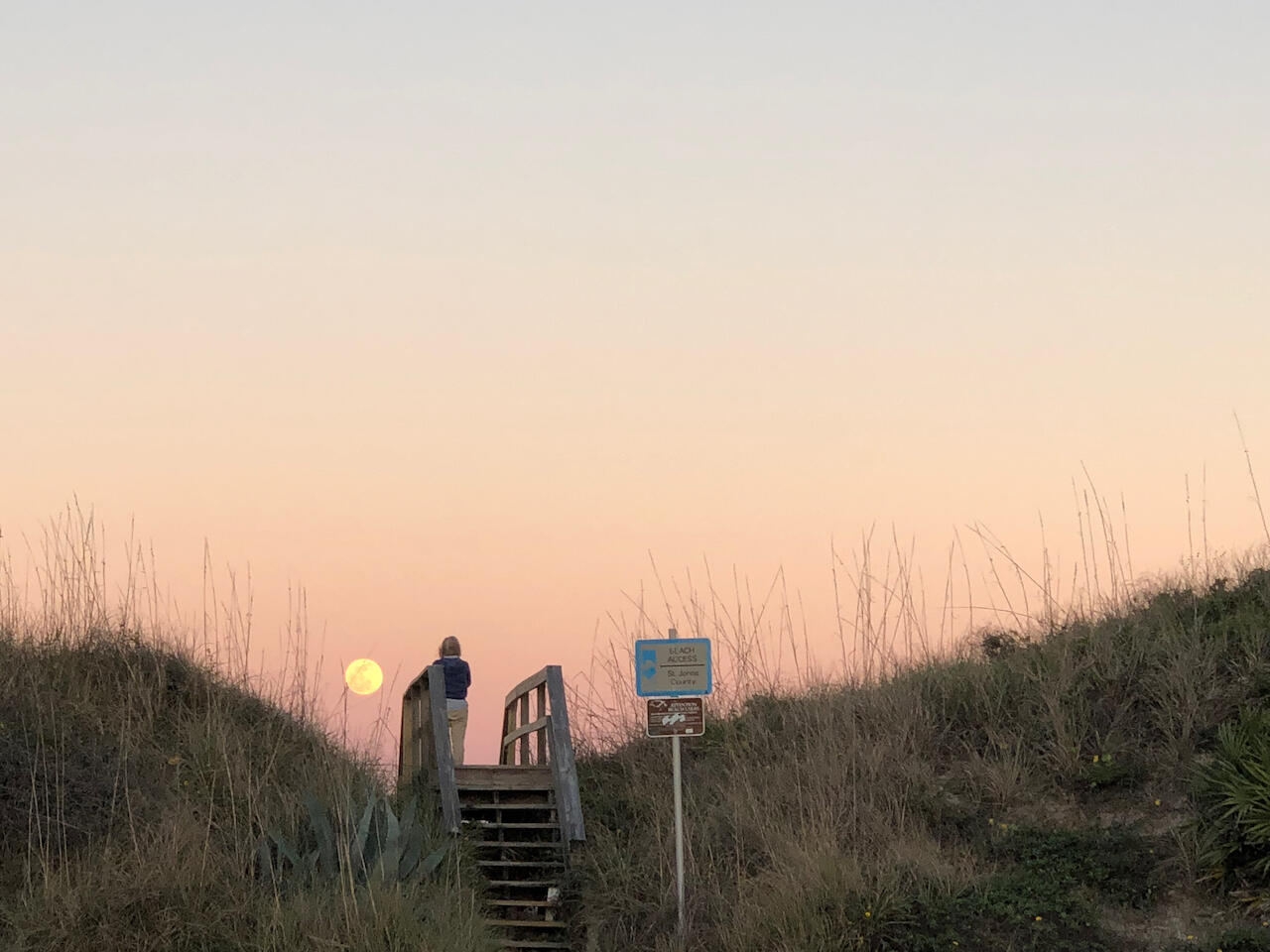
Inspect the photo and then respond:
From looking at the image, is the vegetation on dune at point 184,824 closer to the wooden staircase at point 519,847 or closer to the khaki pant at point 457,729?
the wooden staircase at point 519,847

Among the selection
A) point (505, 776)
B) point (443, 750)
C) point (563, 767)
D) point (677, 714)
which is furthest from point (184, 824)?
point (677, 714)

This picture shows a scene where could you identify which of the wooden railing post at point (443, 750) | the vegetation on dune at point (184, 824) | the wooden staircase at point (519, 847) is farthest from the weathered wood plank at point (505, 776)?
the vegetation on dune at point (184, 824)

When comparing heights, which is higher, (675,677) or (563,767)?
(675,677)

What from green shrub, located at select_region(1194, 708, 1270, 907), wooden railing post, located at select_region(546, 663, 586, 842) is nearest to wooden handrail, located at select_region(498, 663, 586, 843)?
wooden railing post, located at select_region(546, 663, 586, 842)

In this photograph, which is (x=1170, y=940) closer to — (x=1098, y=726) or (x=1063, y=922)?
(x=1063, y=922)

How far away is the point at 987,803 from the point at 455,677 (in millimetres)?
6547

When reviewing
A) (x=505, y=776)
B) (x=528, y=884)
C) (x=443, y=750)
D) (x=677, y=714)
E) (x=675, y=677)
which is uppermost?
(x=675, y=677)

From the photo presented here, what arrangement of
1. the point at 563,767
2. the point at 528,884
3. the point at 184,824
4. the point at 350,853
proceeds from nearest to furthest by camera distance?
the point at 350,853
the point at 184,824
the point at 528,884
the point at 563,767

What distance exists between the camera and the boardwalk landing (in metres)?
14.8

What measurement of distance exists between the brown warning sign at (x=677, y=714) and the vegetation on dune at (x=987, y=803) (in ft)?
4.46

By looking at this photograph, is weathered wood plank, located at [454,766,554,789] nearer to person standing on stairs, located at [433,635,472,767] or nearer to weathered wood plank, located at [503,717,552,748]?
weathered wood plank, located at [503,717,552,748]

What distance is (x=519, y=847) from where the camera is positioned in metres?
15.7

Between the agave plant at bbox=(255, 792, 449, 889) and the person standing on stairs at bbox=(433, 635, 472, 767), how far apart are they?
3.43 m

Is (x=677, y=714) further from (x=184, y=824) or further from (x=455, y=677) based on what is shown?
(x=184, y=824)
